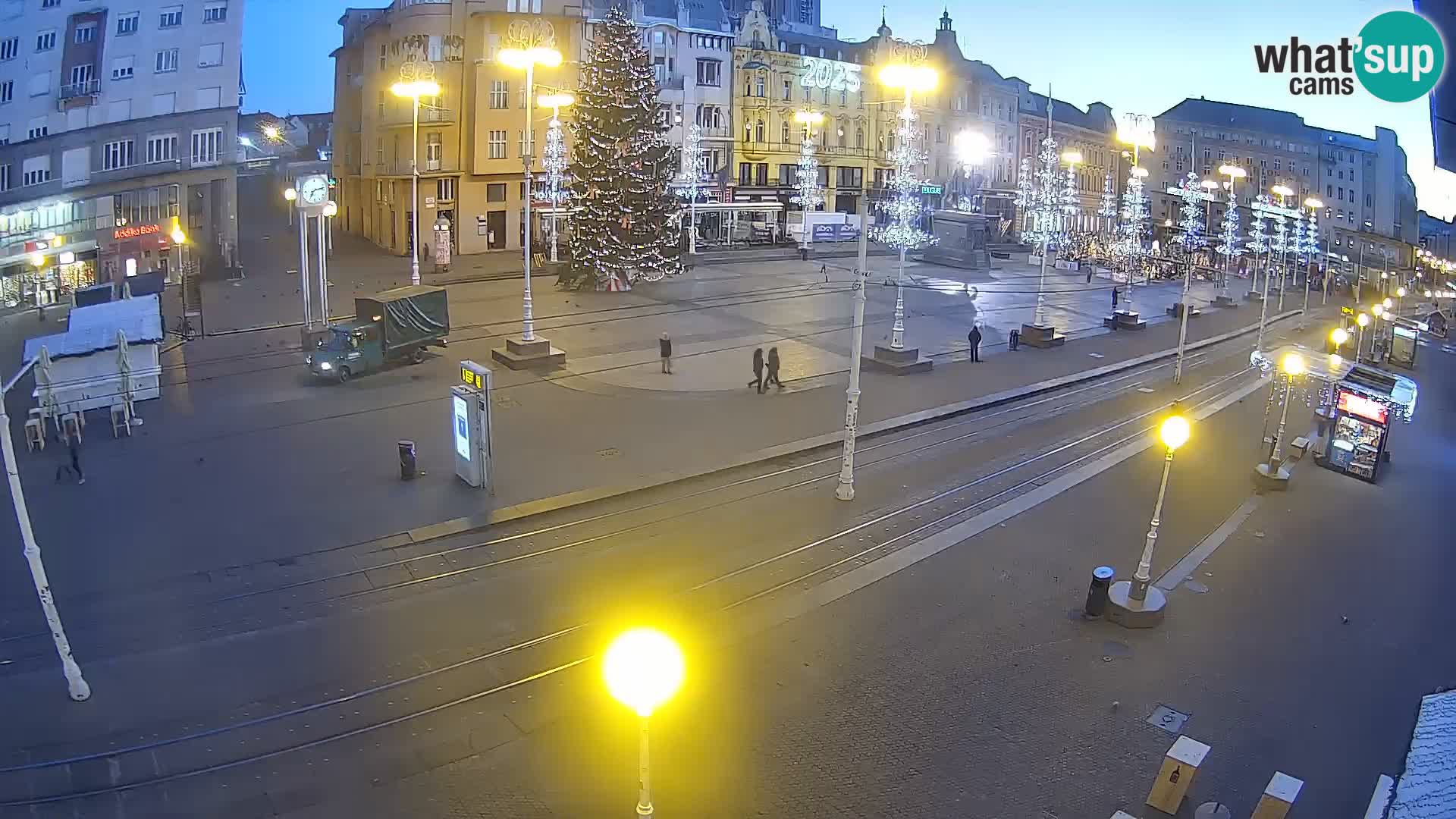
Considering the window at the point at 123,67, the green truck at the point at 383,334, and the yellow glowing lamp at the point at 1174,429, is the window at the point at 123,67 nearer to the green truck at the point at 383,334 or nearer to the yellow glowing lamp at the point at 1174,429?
the green truck at the point at 383,334

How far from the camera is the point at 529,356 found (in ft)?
85.1

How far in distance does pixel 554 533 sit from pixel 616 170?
26.2 m

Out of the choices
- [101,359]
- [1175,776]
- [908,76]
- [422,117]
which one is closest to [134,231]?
[101,359]

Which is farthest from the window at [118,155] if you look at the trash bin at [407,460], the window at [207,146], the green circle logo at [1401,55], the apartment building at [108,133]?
the green circle logo at [1401,55]

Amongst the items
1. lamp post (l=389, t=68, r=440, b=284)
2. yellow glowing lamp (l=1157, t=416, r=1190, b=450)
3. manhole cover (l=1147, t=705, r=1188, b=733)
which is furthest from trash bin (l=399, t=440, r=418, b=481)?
lamp post (l=389, t=68, r=440, b=284)

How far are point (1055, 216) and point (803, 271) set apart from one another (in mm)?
31931

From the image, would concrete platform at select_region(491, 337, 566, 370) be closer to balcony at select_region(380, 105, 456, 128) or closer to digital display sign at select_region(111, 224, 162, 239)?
digital display sign at select_region(111, 224, 162, 239)

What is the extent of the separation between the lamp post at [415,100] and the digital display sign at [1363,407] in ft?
87.3

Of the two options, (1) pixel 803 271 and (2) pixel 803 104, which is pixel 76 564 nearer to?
(1) pixel 803 271

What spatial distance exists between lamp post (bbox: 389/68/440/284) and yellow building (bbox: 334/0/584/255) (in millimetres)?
379

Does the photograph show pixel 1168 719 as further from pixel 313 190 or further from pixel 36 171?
pixel 313 190

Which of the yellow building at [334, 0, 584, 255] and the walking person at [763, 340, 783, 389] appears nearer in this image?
the walking person at [763, 340, 783, 389]

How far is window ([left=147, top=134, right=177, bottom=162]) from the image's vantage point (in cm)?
2452

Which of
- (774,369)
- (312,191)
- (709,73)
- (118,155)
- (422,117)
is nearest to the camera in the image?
(118,155)
